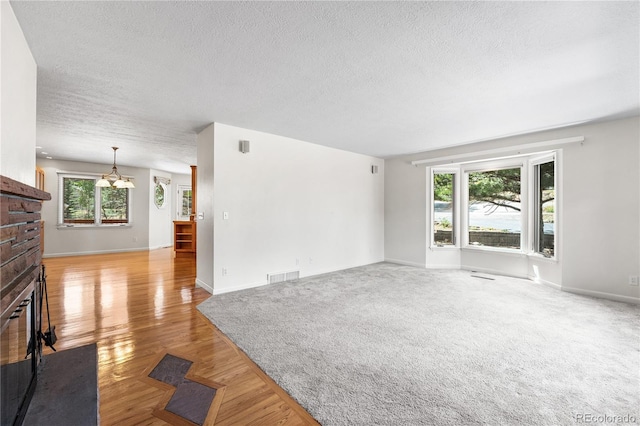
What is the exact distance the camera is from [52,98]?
319 centimetres

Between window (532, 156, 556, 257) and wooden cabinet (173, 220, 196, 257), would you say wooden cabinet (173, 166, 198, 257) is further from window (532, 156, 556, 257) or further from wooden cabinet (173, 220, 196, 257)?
window (532, 156, 556, 257)

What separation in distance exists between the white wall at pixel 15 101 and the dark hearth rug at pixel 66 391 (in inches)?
49.0

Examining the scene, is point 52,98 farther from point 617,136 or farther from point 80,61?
point 617,136

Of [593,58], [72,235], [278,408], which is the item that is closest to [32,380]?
[278,408]

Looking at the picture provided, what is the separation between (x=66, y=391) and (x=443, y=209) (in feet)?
19.8

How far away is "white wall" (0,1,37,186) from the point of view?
1685 millimetres

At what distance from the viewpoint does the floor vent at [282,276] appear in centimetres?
461

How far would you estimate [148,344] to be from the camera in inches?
99.5

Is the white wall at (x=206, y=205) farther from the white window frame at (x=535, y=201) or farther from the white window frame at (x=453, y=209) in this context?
the white window frame at (x=535, y=201)

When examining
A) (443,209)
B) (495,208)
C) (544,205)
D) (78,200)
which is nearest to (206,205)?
(443,209)

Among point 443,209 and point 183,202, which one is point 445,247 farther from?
point 183,202

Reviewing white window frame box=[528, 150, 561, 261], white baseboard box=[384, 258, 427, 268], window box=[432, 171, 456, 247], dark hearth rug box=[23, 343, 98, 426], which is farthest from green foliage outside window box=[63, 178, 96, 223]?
white window frame box=[528, 150, 561, 261]

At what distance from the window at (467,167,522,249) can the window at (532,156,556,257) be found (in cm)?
27

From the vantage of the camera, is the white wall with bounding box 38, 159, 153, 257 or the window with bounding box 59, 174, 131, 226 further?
the window with bounding box 59, 174, 131, 226
